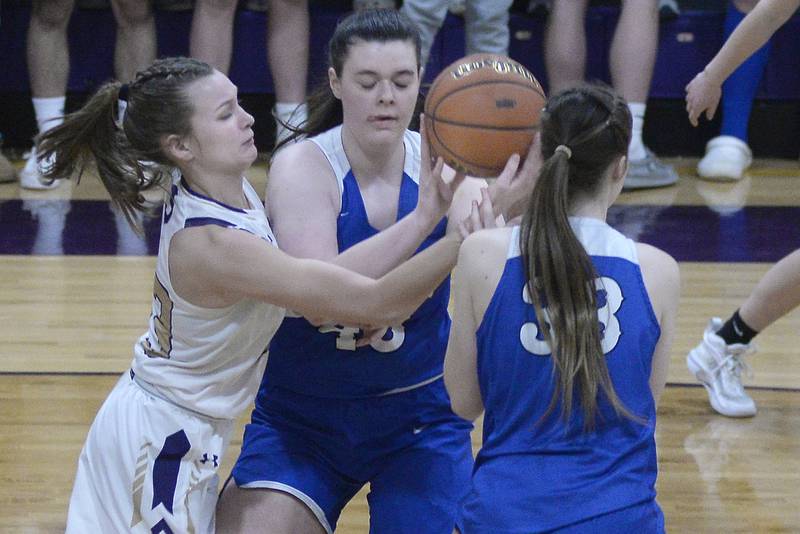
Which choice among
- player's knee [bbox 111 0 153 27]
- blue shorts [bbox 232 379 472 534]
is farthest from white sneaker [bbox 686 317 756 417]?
player's knee [bbox 111 0 153 27]

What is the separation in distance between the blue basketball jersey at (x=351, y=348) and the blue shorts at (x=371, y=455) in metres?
0.03

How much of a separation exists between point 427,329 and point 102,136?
880 millimetres

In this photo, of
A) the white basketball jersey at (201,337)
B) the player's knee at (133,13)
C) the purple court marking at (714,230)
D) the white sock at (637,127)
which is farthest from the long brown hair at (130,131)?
the white sock at (637,127)

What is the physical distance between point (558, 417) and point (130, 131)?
115cm

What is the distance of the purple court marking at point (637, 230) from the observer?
560 centimetres

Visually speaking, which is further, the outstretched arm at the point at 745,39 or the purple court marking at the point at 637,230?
the purple court marking at the point at 637,230

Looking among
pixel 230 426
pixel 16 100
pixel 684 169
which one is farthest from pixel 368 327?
pixel 16 100

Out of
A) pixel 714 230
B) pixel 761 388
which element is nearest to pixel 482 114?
pixel 761 388

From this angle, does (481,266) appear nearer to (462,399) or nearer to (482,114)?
(462,399)

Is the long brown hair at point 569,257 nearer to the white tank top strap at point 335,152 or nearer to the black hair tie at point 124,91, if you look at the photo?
the white tank top strap at point 335,152

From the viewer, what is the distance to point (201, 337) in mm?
2627

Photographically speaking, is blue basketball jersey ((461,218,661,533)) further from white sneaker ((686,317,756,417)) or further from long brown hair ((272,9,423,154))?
white sneaker ((686,317,756,417))

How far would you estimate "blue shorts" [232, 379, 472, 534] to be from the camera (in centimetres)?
282

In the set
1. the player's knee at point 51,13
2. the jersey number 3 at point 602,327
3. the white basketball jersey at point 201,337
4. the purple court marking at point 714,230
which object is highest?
the jersey number 3 at point 602,327
